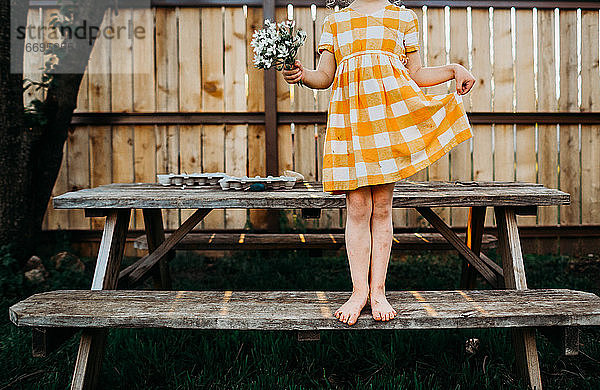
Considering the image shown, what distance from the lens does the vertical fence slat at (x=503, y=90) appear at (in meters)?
4.58

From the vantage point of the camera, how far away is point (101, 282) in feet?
7.36

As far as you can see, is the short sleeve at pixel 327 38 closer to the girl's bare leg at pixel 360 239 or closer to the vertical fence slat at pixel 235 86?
the girl's bare leg at pixel 360 239

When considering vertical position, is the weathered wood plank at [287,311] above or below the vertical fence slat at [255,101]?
below

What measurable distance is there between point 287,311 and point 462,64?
3.55 metres

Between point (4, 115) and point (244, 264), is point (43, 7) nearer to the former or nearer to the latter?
Result: point (4, 115)

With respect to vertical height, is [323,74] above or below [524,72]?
below

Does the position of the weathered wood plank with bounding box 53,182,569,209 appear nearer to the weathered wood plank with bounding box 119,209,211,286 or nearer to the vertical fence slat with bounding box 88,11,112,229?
the weathered wood plank with bounding box 119,209,211,286

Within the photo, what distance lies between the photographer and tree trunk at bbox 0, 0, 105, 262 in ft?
11.5

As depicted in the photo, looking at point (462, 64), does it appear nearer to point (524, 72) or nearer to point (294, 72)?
point (524, 72)

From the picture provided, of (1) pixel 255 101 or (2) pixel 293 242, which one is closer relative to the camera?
(2) pixel 293 242

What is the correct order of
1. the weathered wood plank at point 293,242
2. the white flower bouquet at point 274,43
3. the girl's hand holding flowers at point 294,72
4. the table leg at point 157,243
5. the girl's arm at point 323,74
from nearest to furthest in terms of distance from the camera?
the white flower bouquet at point 274,43
the girl's hand holding flowers at point 294,72
the girl's arm at point 323,74
the table leg at point 157,243
the weathered wood plank at point 293,242

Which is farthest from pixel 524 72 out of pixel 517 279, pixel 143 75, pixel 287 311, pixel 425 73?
pixel 287 311

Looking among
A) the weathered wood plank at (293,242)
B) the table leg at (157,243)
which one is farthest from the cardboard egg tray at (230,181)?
the weathered wood plank at (293,242)

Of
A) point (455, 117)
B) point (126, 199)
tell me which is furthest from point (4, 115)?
point (455, 117)
